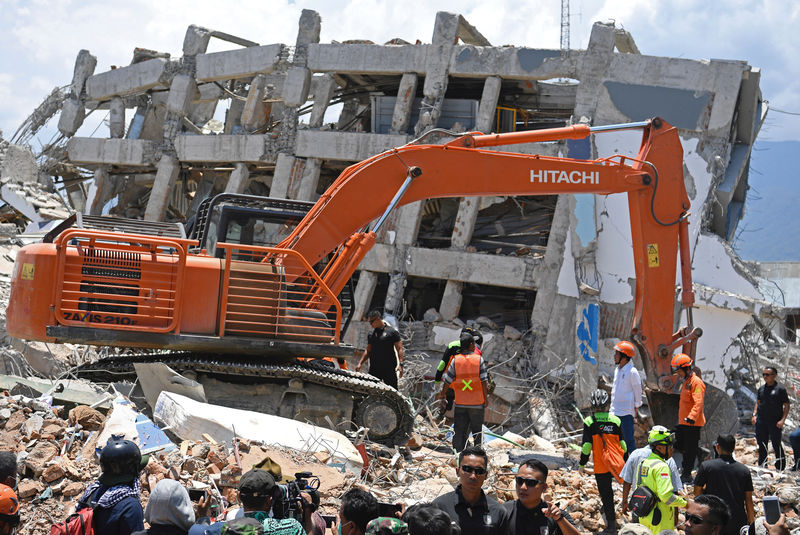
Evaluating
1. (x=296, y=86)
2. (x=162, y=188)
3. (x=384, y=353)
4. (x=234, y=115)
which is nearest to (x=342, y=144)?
(x=296, y=86)

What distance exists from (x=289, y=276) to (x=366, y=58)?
8268 mm

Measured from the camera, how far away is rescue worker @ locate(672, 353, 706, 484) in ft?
28.1

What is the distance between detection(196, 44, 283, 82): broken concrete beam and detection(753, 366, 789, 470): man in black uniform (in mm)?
11071

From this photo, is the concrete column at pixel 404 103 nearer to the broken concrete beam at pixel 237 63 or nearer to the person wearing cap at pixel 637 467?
the broken concrete beam at pixel 237 63

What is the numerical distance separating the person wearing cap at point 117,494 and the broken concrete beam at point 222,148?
13.0 meters

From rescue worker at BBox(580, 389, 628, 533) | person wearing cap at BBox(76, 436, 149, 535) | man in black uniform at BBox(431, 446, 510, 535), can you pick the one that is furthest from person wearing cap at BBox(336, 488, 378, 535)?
rescue worker at BBox(580, 389, 628, 533)

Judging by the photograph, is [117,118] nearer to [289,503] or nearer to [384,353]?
[384,353]

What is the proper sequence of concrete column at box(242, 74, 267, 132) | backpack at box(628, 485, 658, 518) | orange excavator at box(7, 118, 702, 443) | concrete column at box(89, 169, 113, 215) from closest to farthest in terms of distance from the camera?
backpack at box(628, 485, 658, 518) < orange excavator at box(7, 118, 702, 443) < concrete column at box(242, 74, 267, 132) < concrete column at box(89, 169, 113, 215)

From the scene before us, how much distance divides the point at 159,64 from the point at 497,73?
7.96 m

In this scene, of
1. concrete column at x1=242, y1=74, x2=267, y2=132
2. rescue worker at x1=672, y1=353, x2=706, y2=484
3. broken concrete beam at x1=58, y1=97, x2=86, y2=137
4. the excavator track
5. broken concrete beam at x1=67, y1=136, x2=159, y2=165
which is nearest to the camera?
the excavator track

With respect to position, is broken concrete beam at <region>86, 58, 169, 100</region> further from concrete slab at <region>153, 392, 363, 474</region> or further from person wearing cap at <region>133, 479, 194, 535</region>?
person wearing cap at <region>133, 479, 194, 535</region>

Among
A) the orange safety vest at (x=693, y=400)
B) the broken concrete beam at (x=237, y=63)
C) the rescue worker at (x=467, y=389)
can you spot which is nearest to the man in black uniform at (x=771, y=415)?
the orange safety vest at (x=693, y=400)

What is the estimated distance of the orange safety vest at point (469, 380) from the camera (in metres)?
8.53

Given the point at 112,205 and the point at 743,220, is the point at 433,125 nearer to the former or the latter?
the point at 743,220
